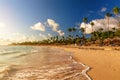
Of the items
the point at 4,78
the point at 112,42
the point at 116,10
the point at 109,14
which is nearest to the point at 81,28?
the point at 109,14

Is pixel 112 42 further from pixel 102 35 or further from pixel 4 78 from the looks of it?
pixel 4 78

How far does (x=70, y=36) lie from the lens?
541 feet

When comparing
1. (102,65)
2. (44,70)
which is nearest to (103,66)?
(102,65)

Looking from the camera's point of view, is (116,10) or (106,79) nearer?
(106,79)

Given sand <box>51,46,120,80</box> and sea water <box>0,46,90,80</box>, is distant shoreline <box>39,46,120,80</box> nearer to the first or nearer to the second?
sand <box>51,46,120,80</box>

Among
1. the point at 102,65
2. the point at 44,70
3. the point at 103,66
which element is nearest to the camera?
the point at 44,70

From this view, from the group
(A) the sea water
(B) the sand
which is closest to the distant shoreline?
(B) the sand

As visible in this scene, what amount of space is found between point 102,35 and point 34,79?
333 ft

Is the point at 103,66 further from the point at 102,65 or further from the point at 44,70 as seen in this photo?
the point at 44,70

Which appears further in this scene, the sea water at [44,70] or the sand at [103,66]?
the sea water at [44,70]

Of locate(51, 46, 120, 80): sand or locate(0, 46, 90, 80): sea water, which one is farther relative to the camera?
locate(0, 46, 90, 80): sea water

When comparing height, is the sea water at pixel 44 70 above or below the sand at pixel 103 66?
below

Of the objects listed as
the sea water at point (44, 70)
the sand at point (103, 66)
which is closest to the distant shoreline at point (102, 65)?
the sand at point (103, 66)

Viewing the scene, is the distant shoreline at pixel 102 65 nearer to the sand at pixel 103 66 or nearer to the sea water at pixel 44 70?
the sand at pixel 103 66
